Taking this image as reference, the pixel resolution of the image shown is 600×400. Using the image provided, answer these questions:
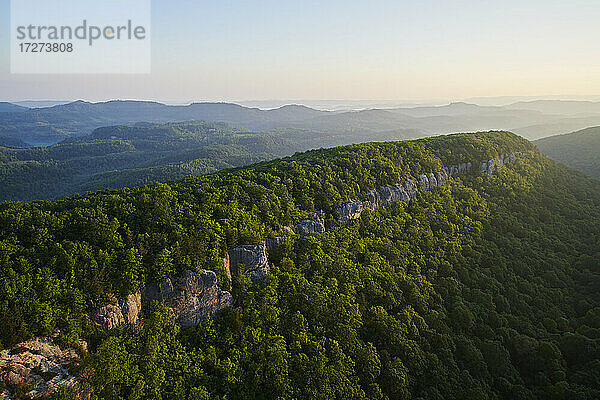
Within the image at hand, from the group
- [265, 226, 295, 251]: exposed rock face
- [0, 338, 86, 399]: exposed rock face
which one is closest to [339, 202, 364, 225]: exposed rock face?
[265, 226, 295, 251]: exposed rock face

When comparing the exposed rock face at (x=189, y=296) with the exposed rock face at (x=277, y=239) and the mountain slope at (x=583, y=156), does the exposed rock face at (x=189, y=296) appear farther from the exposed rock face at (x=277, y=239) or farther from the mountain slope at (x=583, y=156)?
the mountain slope at (x=583, y=156)

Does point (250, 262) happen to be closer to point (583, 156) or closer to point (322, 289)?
point (322, 289)

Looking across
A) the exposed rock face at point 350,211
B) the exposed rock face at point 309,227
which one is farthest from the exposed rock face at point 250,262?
the exposed rock face at point 350,211

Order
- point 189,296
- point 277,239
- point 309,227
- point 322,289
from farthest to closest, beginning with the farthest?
point 309,227 → point 277,239 → point 322,289 → point 189,296

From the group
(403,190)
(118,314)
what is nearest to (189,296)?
(118,314)

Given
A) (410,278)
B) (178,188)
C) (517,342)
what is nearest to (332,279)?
(410,278)

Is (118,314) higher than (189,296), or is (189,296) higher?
(118,314)

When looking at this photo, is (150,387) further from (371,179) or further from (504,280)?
(504,280)
